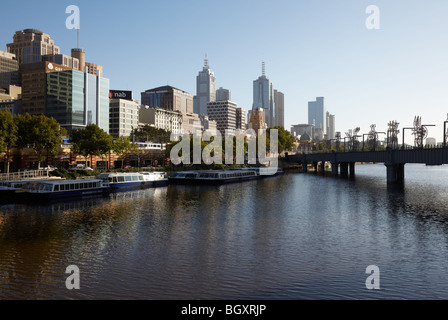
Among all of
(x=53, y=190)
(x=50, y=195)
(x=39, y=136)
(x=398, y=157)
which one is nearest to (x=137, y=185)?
(x=53, y=190)

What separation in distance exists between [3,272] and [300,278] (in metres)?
22.1

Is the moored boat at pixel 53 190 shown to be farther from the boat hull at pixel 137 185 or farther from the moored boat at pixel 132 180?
the moored boat at pixel 132 180

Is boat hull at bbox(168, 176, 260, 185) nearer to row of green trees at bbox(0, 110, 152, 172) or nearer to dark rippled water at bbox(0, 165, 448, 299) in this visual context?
row of green trees at bbox(0, 110, 152, 172)

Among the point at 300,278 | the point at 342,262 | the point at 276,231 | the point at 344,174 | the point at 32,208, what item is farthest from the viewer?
the point at 344,174

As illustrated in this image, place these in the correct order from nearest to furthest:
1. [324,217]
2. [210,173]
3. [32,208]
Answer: [324,217], [32,208], [210,173]

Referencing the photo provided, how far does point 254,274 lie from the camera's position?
28531 millimetres

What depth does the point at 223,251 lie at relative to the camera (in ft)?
115

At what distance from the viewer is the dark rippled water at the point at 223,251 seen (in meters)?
25.7

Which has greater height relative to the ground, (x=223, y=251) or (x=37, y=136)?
(x=37, y=136)

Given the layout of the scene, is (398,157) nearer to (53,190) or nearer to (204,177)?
(204,177)

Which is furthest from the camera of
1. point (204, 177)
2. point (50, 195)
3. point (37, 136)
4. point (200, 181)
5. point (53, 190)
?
point (204, 177)

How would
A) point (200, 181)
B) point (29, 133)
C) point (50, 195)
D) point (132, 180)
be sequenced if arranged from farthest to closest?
1. point (200, 181)
2. point (29, 133)
3. point (132, 180)
4. point (50, 195)
